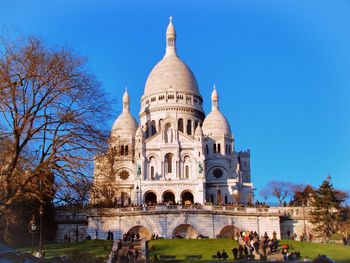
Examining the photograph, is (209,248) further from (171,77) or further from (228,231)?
(171,77)

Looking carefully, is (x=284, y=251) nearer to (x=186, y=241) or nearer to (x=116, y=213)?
(x=186, y=241)

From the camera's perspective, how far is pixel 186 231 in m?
56.0

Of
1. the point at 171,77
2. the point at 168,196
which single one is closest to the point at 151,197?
the point at 168,196

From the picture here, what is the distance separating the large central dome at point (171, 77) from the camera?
9469 cm

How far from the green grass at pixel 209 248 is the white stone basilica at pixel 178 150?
24.0m

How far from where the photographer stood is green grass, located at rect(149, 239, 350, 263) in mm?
37938

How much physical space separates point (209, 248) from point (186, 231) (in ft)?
47.5

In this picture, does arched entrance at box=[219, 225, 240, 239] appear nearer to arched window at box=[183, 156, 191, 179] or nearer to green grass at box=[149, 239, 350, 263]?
green grass at box=[149, 239, 350, 263]

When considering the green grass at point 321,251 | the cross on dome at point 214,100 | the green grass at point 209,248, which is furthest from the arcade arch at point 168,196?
the green grass at point 321,251

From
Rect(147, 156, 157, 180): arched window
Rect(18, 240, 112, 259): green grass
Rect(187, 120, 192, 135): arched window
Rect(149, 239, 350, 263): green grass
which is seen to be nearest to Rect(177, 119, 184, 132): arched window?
Rect(187, 120, 192, 135): arched window

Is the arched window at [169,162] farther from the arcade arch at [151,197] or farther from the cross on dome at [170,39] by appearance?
the cross on dome at [170,39]

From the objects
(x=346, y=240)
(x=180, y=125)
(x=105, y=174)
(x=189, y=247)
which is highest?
(x=180, y=125)

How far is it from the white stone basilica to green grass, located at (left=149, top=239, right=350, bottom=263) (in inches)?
946

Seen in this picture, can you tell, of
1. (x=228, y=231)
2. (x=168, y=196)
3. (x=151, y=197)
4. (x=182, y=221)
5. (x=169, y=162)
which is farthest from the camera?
(x=169, y=162)
